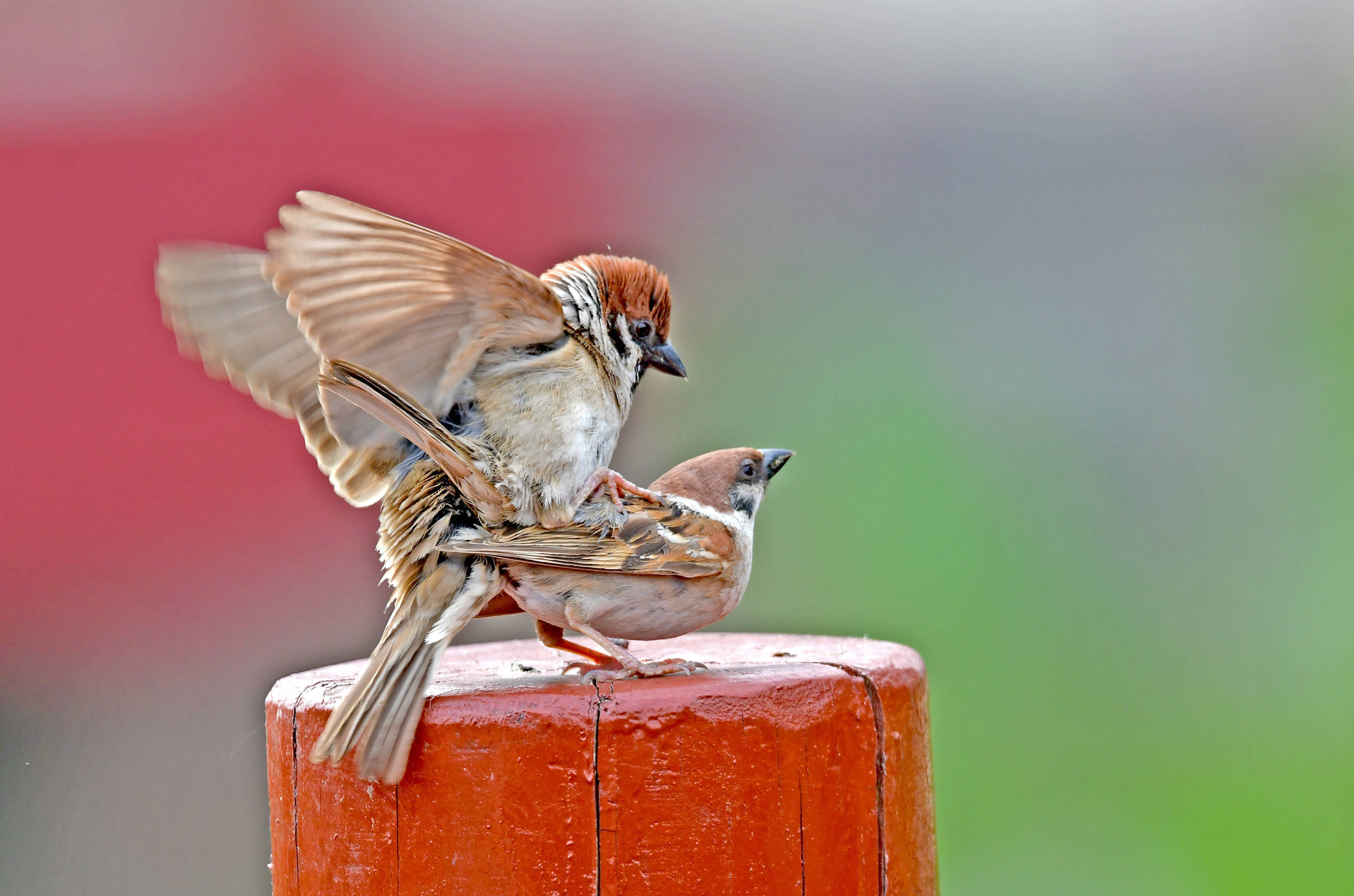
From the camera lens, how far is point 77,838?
4848 millimetres

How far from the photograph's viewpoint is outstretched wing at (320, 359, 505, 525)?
210 cm

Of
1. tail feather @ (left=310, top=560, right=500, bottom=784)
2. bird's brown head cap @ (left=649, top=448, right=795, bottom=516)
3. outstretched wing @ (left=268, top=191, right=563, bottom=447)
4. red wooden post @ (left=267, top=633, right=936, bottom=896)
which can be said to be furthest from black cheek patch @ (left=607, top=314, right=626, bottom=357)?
red wooden post @ (left=267, top=633, right=936, bottom=896)

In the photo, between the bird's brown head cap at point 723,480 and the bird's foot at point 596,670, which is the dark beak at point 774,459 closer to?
the bird's brown head cap at point 723,480

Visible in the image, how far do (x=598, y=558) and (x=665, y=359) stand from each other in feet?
2.30

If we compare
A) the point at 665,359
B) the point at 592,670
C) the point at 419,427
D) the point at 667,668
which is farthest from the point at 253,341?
the point at 667,668

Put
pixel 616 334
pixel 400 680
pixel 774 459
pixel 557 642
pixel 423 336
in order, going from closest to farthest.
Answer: pixel 400 680
pixel 423 336
pixel 557 642
pixel 616 334
pixel 774 459

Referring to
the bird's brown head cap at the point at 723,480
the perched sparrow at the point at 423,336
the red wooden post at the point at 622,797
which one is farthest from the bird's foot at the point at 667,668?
the bird's brown head cap at the point at 723,480

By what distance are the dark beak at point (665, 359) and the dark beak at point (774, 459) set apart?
286mm

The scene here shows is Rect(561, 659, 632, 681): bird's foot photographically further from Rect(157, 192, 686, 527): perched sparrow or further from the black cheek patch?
the black cheek patch

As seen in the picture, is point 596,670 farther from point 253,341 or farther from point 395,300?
point 253,341

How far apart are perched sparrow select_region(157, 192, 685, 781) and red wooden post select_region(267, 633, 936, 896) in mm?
281

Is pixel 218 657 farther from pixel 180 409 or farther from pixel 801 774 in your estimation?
pixel 801 774

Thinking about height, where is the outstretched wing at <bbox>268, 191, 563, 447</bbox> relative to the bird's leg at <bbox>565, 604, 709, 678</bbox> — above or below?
above

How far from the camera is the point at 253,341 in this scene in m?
2.62
